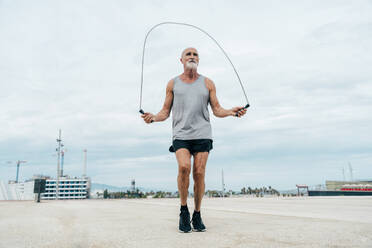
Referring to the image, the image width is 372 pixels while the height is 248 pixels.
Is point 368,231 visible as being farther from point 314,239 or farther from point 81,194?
point 81,194

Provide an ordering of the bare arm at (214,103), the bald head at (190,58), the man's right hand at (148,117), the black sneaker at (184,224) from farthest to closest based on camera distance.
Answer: the bald head at (190,58), the bare arm at (214,103), the man's right hand at (148,117), the black sneaker at (184,224)

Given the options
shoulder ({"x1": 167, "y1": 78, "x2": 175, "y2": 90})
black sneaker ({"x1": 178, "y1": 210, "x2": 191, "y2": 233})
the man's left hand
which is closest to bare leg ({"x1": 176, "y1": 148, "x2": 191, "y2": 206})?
black sneaker ({"x1": 178, "y1": 210, "x2": 191, "y2": 233})

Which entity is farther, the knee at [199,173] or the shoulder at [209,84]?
the shoulder at [209,84]

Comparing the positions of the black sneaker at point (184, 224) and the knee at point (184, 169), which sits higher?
the knee at point (184, 169)

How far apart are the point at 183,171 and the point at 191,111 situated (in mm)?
800

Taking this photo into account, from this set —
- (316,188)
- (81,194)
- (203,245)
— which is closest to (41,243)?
(203,245)

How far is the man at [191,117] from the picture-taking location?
11.4 feet

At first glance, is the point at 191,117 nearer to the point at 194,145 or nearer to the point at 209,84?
the point at 194,145

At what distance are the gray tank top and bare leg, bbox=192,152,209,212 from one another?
9.6 inches

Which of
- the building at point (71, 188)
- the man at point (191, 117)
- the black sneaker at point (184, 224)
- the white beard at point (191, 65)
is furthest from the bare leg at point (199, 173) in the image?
the building at point (71, 188)

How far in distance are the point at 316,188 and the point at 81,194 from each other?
150 m

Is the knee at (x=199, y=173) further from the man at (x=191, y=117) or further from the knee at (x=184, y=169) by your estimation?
the knee at (x=184, y=169)

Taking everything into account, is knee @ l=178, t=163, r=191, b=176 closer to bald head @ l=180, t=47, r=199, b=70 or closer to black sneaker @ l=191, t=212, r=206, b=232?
black sneaker @ l=191, t=212, r=206, b=232

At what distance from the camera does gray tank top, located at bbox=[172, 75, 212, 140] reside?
11.8ft
